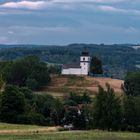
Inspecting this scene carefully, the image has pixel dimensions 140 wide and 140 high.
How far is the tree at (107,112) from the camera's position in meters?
83.5

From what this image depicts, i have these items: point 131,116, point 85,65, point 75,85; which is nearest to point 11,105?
point 131,116

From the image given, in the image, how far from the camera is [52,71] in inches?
7077

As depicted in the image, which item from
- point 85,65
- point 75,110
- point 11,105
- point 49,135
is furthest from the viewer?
point 85,65

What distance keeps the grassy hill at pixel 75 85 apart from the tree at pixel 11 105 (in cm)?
5039

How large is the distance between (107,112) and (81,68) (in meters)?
91.2

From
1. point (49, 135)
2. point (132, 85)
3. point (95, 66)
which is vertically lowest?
point (132, 85)

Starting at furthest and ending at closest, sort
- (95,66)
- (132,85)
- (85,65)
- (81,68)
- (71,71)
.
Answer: (71,71)
(81,68)
(85,65)
(95,66)
(132,85)

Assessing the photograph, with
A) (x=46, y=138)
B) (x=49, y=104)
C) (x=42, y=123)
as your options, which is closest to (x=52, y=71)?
(x=49, y=104)

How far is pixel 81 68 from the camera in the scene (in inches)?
6895

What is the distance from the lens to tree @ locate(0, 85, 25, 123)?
91.0 m

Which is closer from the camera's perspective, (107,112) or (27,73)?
(107,112)

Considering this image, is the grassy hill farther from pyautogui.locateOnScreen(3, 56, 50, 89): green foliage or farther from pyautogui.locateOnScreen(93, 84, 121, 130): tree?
pyautogui.locateOnScreen(93, 84, 121, 130): tree

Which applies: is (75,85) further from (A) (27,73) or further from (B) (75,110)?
(B) (75,110)

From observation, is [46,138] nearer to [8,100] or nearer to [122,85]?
[8,100]
